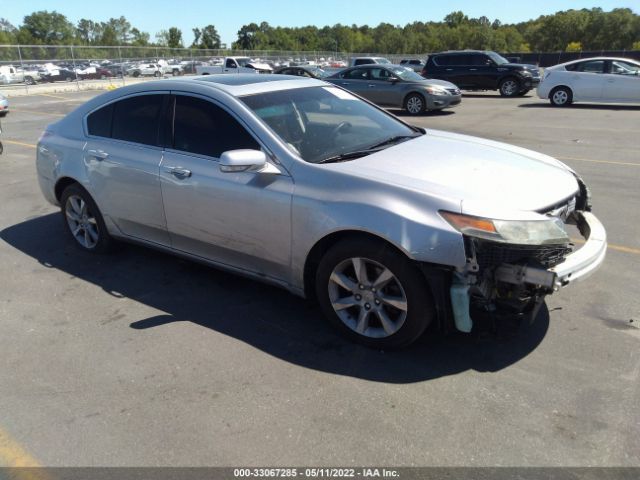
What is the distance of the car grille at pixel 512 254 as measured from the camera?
280 centimetres

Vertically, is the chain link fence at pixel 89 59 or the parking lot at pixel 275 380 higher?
the chain link fence at pixel 89 59

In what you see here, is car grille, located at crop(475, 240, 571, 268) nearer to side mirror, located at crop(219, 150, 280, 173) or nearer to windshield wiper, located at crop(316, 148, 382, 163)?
windshield wiper, located at crop(316, 148, 382, 163)

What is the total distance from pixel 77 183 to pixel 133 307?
A: 1.63 m

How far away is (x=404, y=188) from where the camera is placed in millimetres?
3025

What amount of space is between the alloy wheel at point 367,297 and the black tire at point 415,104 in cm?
1335

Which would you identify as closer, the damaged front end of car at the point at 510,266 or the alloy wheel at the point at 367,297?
the damaged front end of car at the point at 510,266

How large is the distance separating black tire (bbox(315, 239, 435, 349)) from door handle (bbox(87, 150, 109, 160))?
94.3 inches

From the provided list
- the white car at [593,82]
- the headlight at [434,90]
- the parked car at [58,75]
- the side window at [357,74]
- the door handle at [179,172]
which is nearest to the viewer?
the door handle at [179,172]

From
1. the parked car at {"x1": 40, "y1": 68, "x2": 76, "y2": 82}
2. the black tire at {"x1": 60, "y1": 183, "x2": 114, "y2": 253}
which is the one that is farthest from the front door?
the parked car at {"x1": 40, "y1": 68, "x2": 76, "y2": 82}

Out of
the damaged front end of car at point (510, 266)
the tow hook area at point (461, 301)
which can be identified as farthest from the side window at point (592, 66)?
the tow hook area at point (461, 301)

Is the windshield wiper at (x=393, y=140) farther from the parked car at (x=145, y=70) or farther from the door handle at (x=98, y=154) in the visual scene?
the parked car at (x=145, y=70)

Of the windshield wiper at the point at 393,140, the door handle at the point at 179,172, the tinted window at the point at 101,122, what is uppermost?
the tinted window at the point at 101,122

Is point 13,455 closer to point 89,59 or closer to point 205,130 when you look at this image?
point 205,130

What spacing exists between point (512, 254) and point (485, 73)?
20024 mm
